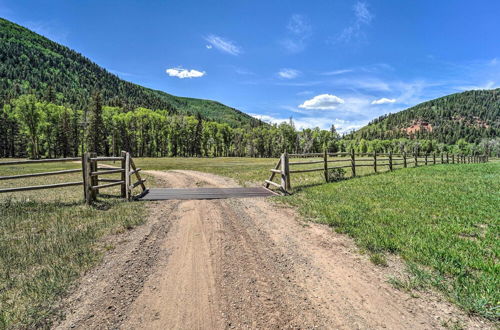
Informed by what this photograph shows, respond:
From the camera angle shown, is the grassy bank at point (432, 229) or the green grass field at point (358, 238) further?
the grassy bank at point (432, 229)

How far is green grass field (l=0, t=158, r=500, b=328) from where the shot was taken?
3330 millimetres

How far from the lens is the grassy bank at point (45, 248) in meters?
3.12

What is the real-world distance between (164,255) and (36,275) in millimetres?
1954

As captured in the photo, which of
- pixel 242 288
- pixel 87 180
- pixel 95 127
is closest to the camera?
pixel 242 288

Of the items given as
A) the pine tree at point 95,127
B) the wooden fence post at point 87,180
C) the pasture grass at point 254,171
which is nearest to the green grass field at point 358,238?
the wooden fence post at point 87,180

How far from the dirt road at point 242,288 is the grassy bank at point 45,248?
0.34 metres

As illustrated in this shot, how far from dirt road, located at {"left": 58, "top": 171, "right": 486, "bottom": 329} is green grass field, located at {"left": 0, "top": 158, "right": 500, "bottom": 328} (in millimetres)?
380

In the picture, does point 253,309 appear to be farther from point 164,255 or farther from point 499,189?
point 499,189

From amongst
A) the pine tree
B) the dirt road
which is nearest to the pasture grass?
the dirt road

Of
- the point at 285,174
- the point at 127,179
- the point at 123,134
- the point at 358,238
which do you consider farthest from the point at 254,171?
the point at 123,134

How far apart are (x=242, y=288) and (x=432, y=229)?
4923 millimetres

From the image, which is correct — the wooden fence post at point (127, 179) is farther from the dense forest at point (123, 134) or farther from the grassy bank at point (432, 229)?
the dense forest at point (123, 134)

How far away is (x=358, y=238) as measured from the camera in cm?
543

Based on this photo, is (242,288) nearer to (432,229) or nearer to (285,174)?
(432,229)
